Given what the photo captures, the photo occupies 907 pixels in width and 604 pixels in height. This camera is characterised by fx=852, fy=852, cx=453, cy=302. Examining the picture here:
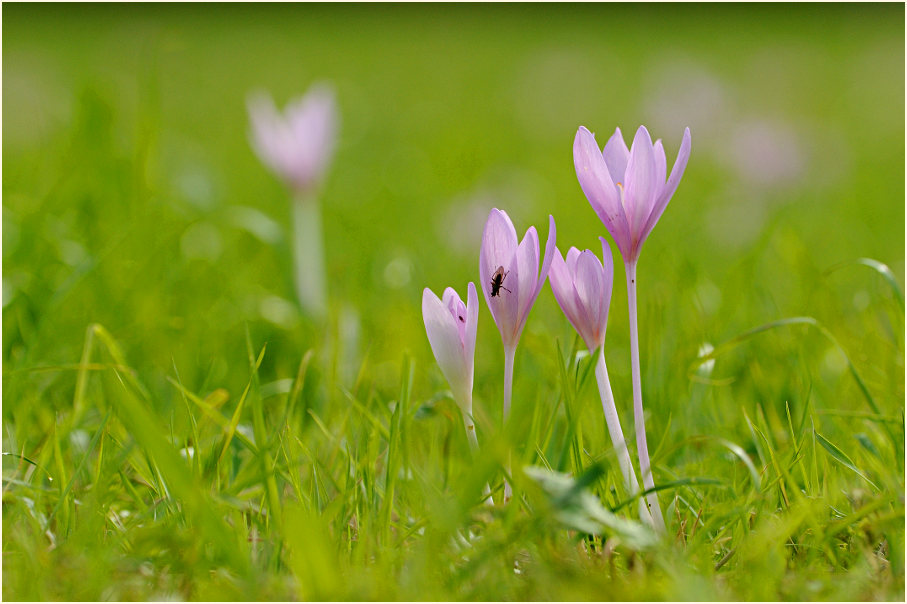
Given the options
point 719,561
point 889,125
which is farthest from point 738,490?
point 889,125

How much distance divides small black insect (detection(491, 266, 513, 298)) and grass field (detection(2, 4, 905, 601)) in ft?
0.57

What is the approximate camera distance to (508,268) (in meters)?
1.30

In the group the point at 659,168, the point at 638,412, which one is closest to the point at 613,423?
the point at 638,412

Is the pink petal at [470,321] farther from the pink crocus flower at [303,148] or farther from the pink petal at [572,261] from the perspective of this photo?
the pink crocus flower at [303,148]

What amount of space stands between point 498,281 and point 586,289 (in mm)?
134

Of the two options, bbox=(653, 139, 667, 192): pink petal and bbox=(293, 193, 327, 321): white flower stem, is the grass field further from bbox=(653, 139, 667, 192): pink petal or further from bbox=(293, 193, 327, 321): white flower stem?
bbox=(653, 139, 667, 192): pink petal

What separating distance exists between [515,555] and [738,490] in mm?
448

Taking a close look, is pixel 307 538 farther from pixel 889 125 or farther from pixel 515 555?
pixel 889 125

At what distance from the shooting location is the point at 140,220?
265 centimetres

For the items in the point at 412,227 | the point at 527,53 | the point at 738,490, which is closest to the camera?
the point at 738,490

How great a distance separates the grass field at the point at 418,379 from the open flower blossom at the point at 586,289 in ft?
0.43

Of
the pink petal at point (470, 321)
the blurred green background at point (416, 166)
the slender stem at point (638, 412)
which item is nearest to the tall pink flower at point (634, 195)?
the slender stem at point (638, 412)

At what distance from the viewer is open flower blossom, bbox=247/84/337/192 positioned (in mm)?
2924

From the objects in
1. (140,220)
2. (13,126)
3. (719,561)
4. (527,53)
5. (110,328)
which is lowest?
(719,561)
